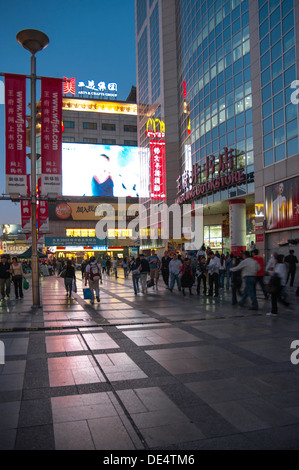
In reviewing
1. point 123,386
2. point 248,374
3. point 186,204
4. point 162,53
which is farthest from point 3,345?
point 162,53

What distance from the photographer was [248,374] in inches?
219

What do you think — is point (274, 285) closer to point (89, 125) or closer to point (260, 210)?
point (260, 210)

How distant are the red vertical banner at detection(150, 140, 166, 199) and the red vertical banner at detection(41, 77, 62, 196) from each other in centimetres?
3283

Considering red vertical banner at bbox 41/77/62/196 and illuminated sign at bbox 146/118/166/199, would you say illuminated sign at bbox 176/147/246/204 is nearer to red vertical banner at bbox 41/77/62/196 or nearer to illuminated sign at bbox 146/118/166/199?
illuminated sign at bbox 146/118/166/199

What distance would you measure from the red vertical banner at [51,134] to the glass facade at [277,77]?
14828 millimetres

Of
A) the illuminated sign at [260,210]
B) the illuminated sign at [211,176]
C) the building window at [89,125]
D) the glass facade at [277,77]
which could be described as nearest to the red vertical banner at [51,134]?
the glass facade at [277,77]

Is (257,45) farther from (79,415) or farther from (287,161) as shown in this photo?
(79,415)

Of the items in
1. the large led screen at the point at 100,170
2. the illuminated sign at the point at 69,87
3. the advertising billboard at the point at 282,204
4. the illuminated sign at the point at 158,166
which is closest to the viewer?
the advertising billboard at the point at 282,204

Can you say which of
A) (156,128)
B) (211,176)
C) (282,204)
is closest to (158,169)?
(156,128)

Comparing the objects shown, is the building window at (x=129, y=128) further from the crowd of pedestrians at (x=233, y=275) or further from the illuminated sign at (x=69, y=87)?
the crowd of pedestrians at (x=233, y=275)

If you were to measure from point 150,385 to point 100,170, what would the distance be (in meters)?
72.7

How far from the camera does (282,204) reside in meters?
23.9

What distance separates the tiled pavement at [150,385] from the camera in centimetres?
368

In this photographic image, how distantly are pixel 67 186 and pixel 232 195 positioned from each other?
162 feet
